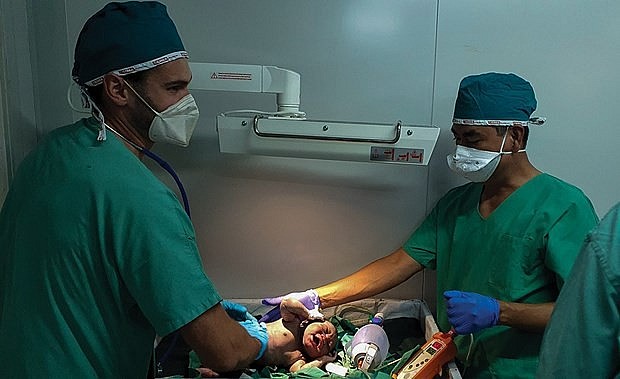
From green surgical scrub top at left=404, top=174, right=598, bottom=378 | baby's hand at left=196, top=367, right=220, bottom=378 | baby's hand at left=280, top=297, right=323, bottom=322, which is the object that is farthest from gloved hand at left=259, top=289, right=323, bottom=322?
green surgical scrub top at left=404, top=174, right=598, bottom=378

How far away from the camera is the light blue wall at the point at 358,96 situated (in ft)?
6.60

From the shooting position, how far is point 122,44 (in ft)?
3.86

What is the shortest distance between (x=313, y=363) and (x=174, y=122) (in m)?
0.92

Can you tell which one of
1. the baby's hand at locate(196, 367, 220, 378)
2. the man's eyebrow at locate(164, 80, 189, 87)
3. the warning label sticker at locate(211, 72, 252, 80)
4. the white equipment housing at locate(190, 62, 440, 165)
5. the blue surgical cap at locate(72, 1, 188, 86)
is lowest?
the baby's hand at locate(196, 367, 220, 378)

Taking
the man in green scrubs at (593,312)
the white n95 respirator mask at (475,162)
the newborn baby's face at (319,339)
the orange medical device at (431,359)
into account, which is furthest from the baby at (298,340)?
the man in green scrubs at (593,312)

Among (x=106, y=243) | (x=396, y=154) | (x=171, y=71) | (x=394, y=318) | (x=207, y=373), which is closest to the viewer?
(x=106, y=243)

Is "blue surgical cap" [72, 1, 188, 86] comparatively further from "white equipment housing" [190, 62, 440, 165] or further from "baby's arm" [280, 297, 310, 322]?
"baby's arm" [280, 297, 310, 322]

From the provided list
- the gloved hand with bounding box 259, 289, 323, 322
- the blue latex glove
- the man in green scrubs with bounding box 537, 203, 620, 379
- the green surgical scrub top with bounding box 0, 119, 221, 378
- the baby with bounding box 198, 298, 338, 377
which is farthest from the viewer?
the gloved hand with bounding box 259, 289, 323, 322

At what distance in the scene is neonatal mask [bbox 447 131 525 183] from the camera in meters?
1.72

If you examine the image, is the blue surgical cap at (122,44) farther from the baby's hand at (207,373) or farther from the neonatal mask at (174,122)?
the baby's hand at (207,373)

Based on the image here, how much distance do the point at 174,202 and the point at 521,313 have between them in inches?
38.7

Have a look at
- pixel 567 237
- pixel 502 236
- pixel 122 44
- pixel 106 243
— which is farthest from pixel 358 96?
pixel 106 243

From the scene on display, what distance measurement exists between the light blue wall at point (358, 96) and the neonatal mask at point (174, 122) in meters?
0.71

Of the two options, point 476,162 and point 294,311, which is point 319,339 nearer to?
point 294,311
